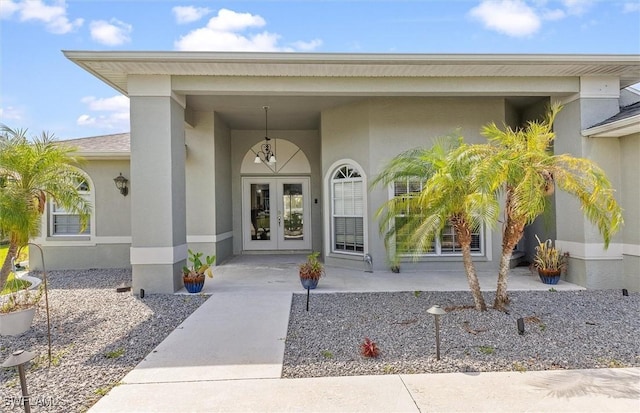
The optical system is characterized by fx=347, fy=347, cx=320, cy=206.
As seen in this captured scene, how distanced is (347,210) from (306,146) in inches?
150

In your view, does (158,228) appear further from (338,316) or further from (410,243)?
(410,243)

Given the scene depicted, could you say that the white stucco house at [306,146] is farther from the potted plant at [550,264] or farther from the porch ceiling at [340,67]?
the potted plant at [550,264]

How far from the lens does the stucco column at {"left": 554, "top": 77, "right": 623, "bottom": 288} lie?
22.4 feet

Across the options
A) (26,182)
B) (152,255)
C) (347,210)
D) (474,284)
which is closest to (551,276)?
(474,284)

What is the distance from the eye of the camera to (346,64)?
6387mm

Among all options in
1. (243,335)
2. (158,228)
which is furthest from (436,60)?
(158,228)

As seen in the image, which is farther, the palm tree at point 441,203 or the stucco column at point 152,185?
the stucco column at point 152,185

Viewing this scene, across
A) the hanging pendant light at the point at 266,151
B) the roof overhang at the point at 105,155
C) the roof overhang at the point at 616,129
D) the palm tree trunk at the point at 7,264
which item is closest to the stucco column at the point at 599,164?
the roof overhang at the point at 616,129

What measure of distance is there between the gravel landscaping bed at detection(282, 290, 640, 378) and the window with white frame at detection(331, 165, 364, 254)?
271 centimetres

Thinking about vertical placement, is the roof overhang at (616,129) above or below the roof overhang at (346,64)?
below

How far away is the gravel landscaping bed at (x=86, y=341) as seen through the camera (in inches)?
129

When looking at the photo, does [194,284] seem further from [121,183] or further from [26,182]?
[121,183]

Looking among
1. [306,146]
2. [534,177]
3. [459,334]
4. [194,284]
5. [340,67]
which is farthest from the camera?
[306,146]

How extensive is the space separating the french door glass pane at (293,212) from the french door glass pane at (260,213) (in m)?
0.59
